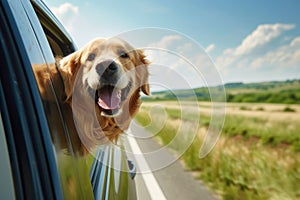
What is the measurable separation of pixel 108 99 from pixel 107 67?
0.17m

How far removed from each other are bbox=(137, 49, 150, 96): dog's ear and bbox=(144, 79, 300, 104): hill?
8 cm

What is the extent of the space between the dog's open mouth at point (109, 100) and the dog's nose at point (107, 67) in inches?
3.6

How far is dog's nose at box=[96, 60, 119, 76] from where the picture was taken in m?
2.01

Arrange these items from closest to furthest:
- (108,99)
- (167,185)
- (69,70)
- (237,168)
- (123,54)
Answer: (69,70), (108,99), (123,54), (167,185), (237,168)

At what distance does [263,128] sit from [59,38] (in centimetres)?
1436

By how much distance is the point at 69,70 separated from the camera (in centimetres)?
195

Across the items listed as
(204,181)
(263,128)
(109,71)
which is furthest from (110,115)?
(263,128)

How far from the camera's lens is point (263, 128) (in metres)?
15.9

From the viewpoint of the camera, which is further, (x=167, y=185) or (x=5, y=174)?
(x=167, y=185)

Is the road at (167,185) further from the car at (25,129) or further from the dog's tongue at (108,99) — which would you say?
the car at (25,129)

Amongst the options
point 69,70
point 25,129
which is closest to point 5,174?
point 25,129

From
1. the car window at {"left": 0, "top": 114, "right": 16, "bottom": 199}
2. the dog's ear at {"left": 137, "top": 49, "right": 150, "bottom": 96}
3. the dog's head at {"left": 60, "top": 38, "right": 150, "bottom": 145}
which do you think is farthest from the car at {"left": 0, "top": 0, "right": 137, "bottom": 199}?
the dog's ear at {"left": 137, "top": 49, "right": 150, "bottom": 96}

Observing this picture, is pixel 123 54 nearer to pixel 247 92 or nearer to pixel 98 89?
pixel 98 89

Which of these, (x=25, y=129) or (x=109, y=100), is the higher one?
(x=109, y=100)
